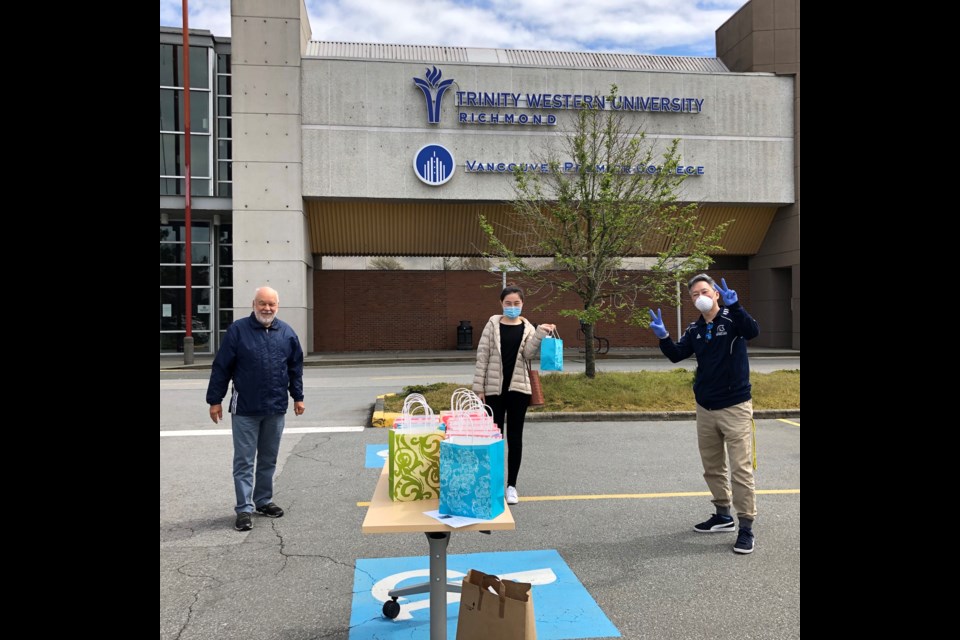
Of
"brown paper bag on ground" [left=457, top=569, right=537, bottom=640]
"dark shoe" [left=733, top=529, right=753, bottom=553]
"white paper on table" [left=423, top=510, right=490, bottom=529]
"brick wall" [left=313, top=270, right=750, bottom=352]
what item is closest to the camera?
"brown paper bag on ground" [left=457, top=569, right=537, bottom=640]

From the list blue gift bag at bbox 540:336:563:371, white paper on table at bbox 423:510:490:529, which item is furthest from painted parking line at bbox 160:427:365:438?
white paper on table at bbox 423:510:490:529

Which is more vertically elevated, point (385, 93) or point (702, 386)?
point (385, 93)

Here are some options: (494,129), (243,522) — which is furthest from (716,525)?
(494,129)

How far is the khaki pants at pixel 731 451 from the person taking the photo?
4.94 meters

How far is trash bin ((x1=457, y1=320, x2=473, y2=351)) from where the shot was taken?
88.6 feet

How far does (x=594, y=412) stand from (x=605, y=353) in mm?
14656

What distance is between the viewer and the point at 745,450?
500 cm

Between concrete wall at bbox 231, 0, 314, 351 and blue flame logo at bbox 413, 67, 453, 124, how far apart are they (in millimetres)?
4553

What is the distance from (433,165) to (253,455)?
19.4 meters

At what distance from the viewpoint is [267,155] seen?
22.7 metres

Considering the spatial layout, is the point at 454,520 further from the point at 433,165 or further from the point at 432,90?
the point at 432,90

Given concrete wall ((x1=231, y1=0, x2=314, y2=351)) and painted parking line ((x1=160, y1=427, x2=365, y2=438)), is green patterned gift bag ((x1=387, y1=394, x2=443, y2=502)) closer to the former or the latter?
painted parking line ((x1=160, y1=427, x2=365, y2=438))
